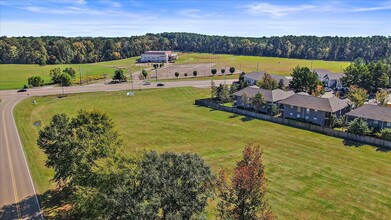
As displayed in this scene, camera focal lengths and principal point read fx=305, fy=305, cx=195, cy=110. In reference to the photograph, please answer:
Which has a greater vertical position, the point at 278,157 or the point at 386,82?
the point at 386,82

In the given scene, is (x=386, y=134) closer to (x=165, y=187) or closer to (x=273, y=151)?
(x=273, y=151)

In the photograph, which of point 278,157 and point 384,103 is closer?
point 278,157

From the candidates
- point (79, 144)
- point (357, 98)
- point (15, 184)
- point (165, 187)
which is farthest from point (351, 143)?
point (15, 184)

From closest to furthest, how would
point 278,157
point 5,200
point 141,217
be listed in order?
1. point 141,217
2. point 5,200
3. point 278,157

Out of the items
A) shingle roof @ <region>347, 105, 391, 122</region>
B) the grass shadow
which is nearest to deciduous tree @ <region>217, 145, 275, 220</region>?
the grass shadow

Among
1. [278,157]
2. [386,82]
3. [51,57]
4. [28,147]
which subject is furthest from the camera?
[51,57]

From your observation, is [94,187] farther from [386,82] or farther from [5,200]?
[386,82]

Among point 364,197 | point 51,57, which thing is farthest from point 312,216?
point 51,57

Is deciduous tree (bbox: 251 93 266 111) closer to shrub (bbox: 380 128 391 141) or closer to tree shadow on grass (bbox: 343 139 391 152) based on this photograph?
tree shadow on grass (bbox: 343 139 391 152)
